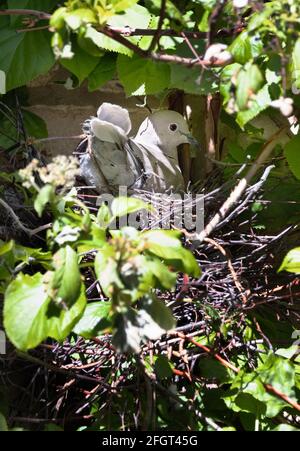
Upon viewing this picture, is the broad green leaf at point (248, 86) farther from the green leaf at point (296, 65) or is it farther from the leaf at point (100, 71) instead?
the leaf at point (100, 71)

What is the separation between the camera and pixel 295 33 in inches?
35.9

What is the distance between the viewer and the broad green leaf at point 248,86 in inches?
33.9

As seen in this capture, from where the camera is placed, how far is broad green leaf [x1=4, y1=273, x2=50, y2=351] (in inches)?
35.6

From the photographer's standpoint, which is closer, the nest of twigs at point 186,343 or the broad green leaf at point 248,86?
the broad green leaf at point 248,86

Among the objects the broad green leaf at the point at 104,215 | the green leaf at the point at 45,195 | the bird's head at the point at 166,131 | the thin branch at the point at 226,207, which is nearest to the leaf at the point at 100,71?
the bird's head at the point at 166,131

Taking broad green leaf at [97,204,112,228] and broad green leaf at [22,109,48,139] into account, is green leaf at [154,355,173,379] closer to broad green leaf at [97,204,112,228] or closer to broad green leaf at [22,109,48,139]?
broad green leaf at [97,204,112,228]

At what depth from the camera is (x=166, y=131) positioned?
1.41 m

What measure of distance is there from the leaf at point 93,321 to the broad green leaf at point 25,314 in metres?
0.09

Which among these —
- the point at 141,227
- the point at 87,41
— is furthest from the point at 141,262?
the point at 141,227

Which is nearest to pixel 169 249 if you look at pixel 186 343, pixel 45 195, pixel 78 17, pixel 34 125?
pixel 45 195

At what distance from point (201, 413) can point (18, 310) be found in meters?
0.40

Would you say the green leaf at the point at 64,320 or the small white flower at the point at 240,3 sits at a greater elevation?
the small white flower at the point at 240,3

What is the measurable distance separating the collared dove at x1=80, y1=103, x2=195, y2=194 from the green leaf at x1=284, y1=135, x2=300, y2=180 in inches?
7.8

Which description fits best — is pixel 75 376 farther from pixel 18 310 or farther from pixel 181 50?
pixel 181 50
